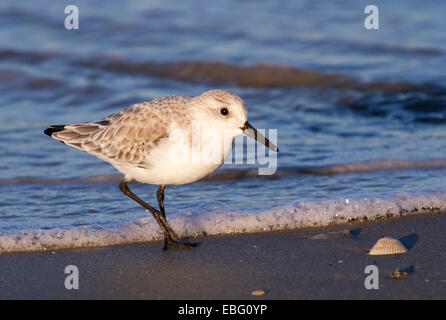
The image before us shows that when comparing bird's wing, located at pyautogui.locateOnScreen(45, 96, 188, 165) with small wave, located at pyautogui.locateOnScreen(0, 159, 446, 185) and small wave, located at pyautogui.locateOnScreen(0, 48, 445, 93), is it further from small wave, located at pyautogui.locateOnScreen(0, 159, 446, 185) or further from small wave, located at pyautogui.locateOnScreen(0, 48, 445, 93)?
small wave, located at pyautogui.locateOnScreen(0, 48, 445, 93)

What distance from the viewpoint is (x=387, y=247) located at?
555 centimetres

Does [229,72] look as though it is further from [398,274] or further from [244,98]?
[398,274]

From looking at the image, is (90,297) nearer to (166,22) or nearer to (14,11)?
(166,22)

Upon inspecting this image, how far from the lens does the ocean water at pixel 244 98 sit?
6.56m

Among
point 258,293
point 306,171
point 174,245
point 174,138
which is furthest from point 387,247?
point 306,171

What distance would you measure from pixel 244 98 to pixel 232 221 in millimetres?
5099

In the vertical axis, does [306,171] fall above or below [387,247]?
above

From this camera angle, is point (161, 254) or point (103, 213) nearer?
point (161, 254)

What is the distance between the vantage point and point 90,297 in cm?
493

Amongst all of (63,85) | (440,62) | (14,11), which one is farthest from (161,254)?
(14,11)

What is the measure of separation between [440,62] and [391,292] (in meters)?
7.90

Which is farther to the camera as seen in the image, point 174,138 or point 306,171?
point 306,171

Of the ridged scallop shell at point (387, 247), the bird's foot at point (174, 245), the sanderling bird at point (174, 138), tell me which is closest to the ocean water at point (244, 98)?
the bird's foot at point (174, 245)

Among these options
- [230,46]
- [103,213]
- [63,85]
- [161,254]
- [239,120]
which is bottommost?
[161,254]
